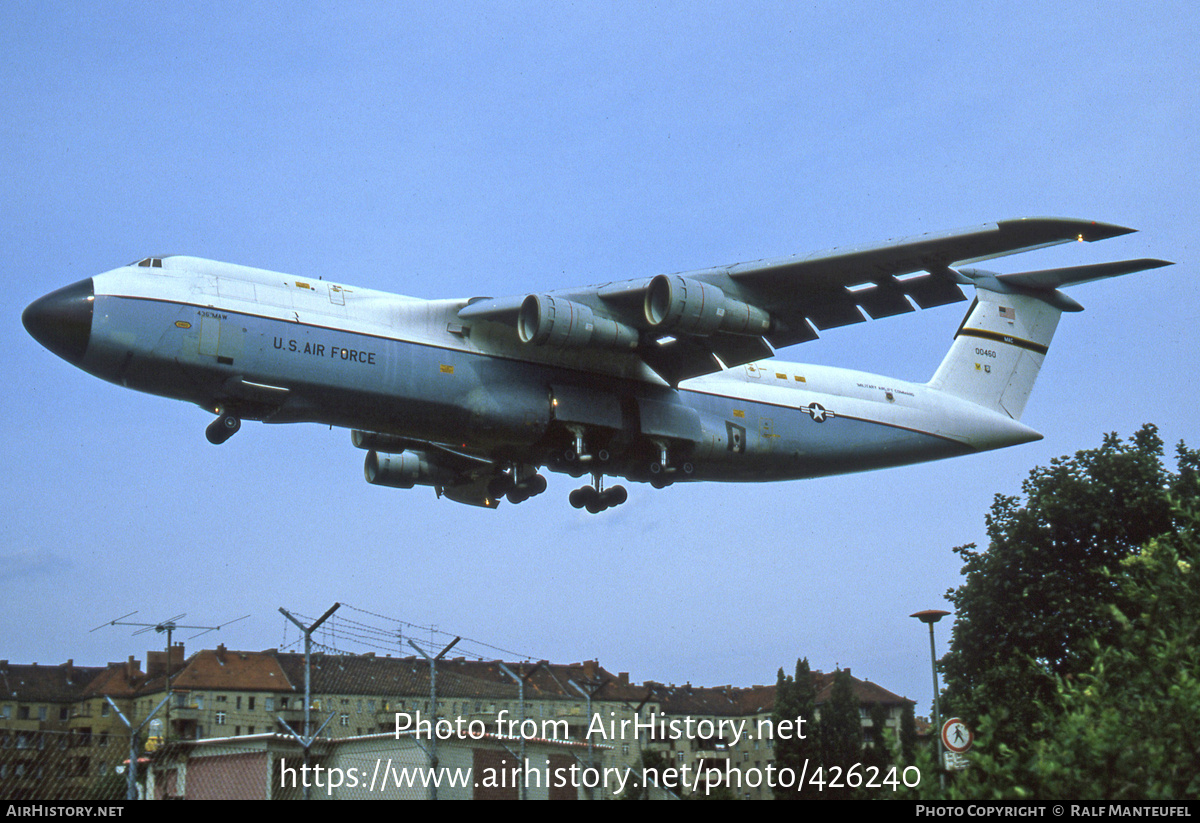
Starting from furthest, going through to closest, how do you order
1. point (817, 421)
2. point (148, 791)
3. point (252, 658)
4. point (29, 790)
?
point (252, 658)
point (817, 421)
point (148, 791)
point (29, 790)

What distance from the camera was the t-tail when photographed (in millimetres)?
26859

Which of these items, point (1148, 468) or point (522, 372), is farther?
point (1148, 468)

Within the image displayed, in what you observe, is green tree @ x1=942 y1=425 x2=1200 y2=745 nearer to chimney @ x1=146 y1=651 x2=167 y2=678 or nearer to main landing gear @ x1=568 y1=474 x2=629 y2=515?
main landing gear @ x1=568 y1=474 x2=629 y2=515

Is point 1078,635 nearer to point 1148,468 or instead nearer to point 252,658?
point 1148,468

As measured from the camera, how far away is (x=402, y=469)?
81.6ft

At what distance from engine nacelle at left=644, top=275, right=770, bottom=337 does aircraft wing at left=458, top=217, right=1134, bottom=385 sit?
16 millimetres

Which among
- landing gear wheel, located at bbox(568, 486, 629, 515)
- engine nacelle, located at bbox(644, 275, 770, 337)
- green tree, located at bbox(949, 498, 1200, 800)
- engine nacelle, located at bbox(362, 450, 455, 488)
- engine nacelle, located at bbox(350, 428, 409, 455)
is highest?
engine nacelle, located at bbox(644, 275, 770, 337)

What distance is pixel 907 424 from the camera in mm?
25125

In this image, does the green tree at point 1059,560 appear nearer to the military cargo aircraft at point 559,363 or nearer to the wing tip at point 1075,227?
the military cargo aircraft at point 559,363

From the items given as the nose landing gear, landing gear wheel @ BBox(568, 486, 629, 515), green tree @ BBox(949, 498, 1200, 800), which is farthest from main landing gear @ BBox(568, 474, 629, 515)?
green tree @ BBox(949, 498, 1200, 800)

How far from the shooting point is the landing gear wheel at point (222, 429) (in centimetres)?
1853

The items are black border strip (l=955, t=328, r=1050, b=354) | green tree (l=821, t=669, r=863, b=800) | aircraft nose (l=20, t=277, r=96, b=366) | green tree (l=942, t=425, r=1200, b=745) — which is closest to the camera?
aircraft nose (l=20, t=277, r=96, b=366)

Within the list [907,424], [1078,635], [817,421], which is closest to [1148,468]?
[1078,635]
